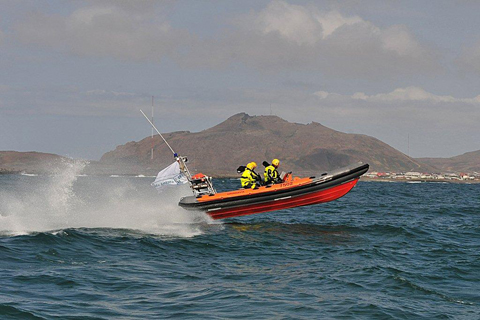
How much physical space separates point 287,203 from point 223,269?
7.37 m

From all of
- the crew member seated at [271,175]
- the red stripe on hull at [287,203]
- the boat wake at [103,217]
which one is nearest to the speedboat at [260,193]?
the red stripe on hull at [287,203]

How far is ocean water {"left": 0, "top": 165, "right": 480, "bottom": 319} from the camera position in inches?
310

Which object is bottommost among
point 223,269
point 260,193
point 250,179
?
point 223,269

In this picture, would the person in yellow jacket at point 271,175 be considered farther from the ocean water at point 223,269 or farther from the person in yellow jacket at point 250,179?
the ocean water at point 223,269

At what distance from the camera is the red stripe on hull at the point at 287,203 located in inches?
698

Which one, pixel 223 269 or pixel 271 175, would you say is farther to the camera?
pixel 271 175

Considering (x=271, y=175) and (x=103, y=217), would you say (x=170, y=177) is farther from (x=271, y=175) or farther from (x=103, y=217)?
(x=271, y=175)

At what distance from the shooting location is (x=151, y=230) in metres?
15.5

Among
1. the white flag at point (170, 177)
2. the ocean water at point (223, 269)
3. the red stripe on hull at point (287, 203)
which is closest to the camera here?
the ocean water at point (223, 269)

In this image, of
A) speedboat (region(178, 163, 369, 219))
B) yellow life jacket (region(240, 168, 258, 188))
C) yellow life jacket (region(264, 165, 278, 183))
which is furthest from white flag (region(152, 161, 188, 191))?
yellow life jacket (region(264, 165, 278, 183))

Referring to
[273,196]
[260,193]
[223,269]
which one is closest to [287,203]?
[273,196]

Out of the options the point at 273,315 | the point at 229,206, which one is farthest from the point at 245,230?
the point at 273,315

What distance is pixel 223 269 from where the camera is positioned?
10.7 m

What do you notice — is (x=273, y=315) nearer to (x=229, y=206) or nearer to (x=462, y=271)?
(x=462, y=271)
